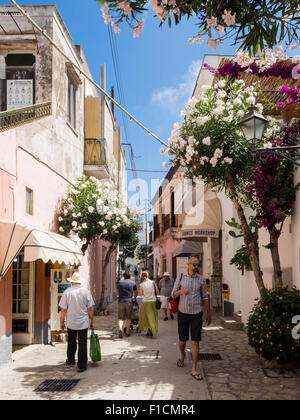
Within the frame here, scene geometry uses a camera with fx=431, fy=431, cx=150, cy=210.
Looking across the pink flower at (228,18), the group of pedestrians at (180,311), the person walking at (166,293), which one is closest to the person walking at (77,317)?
the group of pedestrians at (180,311)

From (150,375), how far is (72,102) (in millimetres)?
10727

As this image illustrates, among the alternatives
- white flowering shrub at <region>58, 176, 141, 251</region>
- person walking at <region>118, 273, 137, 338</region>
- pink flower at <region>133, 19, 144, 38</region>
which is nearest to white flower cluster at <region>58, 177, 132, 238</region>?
white flowering shrub at <region>58, 176, 141, 251</region>

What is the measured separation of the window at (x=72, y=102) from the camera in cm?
1474

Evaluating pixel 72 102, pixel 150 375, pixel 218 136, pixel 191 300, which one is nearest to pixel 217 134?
pixel 218 136

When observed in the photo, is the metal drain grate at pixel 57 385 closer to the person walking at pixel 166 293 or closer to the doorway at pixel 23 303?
the doorway at pixel 23 303

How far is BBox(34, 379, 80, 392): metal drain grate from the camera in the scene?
6255 mm

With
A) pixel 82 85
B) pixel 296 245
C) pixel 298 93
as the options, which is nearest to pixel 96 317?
pixel 82 85

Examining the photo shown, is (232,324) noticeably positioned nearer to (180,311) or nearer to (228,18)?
(180,311)

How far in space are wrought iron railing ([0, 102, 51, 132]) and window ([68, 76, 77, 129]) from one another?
236 centimetres

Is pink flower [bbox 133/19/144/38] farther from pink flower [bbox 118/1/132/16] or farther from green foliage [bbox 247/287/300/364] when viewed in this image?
green foliage [bbox 247/287/300/364]

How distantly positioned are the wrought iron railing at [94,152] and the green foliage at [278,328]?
10613mm

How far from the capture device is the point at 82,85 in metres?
16.4
